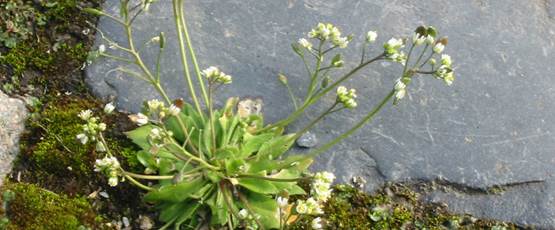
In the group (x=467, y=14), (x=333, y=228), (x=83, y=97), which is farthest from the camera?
(x=467, y=14)

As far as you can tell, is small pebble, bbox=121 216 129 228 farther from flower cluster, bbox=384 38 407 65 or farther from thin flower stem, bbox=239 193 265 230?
flower cluster, bbox=384 38 407 65

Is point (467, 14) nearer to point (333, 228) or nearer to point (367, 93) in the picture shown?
point (367, 93)

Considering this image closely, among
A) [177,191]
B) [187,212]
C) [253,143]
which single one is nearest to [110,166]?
[177,191]

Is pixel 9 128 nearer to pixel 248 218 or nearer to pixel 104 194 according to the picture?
pixel 104 194

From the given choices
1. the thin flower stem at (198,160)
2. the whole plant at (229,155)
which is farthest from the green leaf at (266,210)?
the thin flower stem at (198,160)

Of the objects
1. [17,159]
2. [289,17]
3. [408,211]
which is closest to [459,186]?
[408,211]

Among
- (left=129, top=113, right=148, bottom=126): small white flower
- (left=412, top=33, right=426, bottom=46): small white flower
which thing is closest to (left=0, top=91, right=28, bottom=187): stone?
(left=129, top=113, right=148, bottom=126): small white flower

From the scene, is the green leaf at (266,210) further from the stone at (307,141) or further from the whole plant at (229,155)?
the stone at (307,141)
